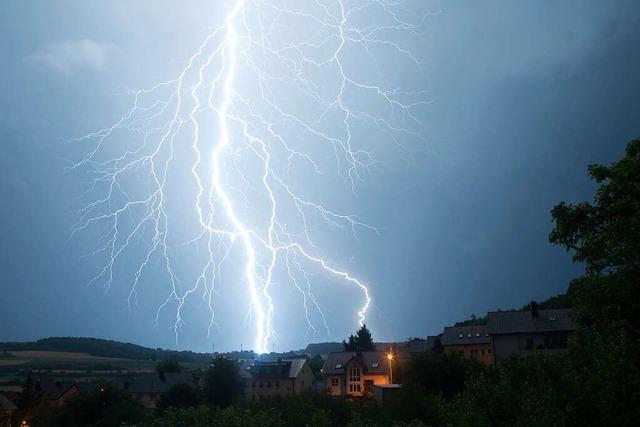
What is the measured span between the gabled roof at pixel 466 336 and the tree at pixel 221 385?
24.1 m

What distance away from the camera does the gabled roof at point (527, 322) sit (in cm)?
3950

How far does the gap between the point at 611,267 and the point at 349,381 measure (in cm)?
3985

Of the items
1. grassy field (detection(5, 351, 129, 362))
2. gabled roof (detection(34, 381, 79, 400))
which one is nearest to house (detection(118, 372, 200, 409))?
gabled roof (detection(34, 381, 79, 400))

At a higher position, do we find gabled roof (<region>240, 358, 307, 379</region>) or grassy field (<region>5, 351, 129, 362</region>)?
grassy field (<region>5, 351, 129, 362</region>)

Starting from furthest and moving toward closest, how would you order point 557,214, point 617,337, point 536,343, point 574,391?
1. point 536,343
2. point 557,214
3. point 617,337
4. point 574,391

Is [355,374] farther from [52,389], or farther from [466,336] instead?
[52,389]

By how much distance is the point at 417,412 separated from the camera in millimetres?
19438

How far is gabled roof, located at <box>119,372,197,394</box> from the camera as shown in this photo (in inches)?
2106

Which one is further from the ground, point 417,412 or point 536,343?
point 536,343

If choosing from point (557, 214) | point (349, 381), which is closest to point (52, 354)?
point (349, 381)

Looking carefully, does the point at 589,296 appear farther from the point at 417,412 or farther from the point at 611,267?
the point at 417,412

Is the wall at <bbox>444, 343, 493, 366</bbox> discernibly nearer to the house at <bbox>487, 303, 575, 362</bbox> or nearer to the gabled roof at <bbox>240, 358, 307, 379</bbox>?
the house at <bbox>487, 303, 575, 362</bbox>

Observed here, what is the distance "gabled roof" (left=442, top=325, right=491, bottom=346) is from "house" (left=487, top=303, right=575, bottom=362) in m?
9.76

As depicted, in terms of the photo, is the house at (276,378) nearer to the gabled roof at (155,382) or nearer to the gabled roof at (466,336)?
the gabled roof at (155,382)
